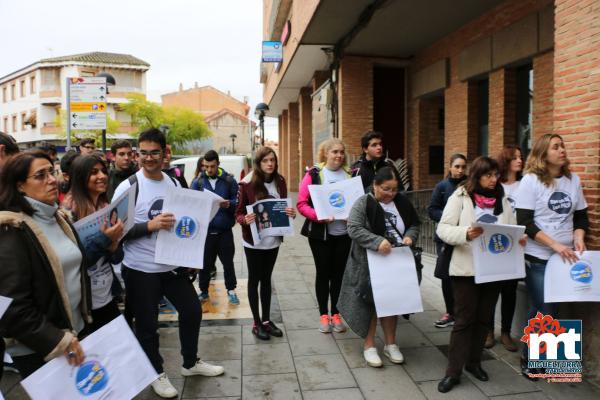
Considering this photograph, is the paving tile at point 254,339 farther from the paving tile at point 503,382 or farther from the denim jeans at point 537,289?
the denim jeans at point 537,289

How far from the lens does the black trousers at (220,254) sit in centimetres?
614

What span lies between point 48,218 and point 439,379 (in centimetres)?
322

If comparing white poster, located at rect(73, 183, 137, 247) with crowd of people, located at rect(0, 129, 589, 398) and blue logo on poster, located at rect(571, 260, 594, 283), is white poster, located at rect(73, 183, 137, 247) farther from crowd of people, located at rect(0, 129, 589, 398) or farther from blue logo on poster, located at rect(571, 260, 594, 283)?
blue logo on poster, located at rect(571, 260, 594, 283)

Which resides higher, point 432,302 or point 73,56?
point 73,56

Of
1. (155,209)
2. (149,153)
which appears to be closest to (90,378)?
(155,209)

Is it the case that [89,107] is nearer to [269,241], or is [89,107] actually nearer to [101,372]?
[269,241]

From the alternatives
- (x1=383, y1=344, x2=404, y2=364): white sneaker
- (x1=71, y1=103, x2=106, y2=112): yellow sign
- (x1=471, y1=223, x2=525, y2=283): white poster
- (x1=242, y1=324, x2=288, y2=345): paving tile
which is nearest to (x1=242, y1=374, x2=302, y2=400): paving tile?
(x1=242, y1=324, x2=288, y2=345): paving tile

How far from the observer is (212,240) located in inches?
241

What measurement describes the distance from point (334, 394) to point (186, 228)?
174 cm

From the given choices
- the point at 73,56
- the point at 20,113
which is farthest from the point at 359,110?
the point at 20,113

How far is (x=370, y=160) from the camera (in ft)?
16.8

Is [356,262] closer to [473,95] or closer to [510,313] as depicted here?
[510,313]

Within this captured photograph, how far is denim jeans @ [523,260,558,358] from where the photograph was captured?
156 inches

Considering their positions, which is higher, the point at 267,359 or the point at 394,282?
the point at 394,282
